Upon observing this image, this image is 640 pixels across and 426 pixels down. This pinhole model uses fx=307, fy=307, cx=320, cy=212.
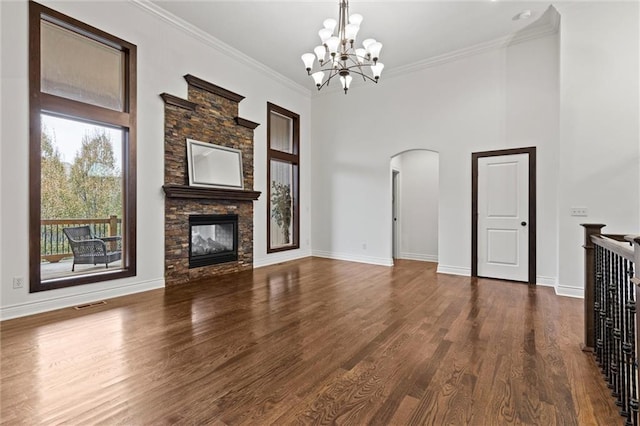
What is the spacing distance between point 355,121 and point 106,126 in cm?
456

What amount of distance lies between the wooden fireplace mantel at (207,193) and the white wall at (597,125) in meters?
4.84

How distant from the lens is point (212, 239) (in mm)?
5254

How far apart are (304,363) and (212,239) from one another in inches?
138

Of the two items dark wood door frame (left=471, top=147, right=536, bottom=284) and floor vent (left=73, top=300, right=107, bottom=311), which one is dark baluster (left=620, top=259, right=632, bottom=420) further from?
floor vent (left=73, top=300, right=107, bottom=311)

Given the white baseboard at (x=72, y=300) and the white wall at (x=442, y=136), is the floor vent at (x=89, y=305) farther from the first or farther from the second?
the white wall at (x=442, y=136)

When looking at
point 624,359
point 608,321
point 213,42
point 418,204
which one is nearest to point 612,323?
point 608,321

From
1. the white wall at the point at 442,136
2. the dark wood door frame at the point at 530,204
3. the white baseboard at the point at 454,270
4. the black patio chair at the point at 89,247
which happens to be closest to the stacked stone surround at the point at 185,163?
the black patio chair at the point at 89,247

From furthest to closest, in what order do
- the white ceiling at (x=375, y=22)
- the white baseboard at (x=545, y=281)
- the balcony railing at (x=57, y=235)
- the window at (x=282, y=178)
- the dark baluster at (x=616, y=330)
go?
the window at (x=282, y=178) → the white baseboard at (x=545, y=281) → the white ceiling at (x=375, y=22) → the balcony railing at (x=57, y=235) → the dark baluster at (x=616, y=330)

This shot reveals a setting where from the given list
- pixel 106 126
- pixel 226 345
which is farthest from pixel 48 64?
pixel 226 345

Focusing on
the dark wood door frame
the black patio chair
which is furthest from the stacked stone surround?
the dark wood door frame

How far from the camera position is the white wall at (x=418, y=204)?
683cm

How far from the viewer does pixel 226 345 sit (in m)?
2.57

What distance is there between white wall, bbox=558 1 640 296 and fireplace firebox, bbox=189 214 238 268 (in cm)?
506

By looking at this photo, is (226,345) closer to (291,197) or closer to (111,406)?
(111,406)
